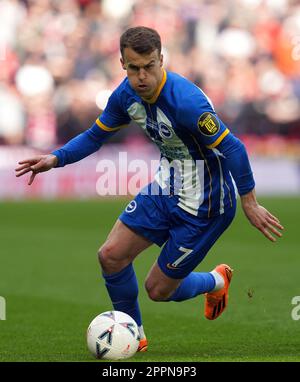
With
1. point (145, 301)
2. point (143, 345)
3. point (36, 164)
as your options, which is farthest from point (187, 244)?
point (145, 301)

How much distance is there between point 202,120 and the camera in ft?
19.2

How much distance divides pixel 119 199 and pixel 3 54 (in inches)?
157

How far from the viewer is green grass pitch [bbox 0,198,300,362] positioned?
625cm

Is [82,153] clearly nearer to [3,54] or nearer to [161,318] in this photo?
[161,318]

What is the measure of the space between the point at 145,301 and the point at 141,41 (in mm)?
3681

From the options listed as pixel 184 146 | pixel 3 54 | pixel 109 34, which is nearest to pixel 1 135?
pixel 3 54

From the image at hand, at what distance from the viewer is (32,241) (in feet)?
45.1

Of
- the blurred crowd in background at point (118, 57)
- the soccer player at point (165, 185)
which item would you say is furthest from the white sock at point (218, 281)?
the blurred crowd in background at point (118, 57)

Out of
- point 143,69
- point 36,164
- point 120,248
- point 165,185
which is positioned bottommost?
point 120,248

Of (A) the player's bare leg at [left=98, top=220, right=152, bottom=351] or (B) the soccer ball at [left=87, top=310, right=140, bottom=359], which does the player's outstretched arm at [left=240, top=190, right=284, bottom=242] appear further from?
(B) the soccer ball at [left=87, top=310, right=140, bottom=359]

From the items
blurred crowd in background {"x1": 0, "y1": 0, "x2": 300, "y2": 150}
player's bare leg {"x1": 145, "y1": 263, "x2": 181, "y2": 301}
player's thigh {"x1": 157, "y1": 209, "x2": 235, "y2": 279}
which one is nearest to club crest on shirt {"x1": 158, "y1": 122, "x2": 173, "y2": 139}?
player's thigh {"x1": 157, "y1": 209, "x2": 235, "y2": 279}

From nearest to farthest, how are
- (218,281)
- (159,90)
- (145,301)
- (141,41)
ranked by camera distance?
(141,41) → (159,90) → (218,281) → (145,301)

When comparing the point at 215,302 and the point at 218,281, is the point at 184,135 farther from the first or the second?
the point at 215,302

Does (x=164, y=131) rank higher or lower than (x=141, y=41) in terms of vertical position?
lower
